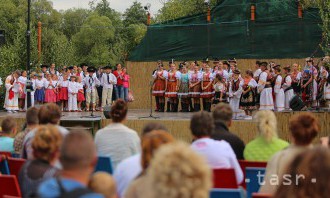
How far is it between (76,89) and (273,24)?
7765mm

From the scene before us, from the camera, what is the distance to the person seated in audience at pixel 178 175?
3.15 m

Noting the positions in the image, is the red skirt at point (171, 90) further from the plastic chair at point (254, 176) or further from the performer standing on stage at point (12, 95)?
the plastic chair at point (254, 176)

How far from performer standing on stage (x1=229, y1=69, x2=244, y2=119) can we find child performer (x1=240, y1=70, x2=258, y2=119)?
186 mm

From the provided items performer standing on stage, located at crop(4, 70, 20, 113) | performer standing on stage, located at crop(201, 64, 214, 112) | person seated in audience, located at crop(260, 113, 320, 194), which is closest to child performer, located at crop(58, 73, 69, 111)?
performer standing on stage, located at crop(4, 70, 20, 113)

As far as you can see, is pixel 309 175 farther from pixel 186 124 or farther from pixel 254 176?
pixel 186 124

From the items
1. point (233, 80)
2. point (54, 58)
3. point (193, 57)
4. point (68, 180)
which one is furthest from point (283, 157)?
point (54, 58)

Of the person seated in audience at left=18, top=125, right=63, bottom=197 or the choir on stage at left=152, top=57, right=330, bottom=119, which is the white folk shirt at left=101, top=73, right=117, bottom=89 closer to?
the choir on stage at left=152, top=57, right=330, bottom=119

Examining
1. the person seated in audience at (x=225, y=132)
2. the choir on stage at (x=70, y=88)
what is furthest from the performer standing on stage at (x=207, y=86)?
the person seated in audience at (x=225, y=132)

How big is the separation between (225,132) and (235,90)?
40.3 feet

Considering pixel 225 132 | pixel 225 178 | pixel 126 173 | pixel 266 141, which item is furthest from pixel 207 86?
pixel 126 173

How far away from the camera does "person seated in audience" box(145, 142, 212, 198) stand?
3.15m

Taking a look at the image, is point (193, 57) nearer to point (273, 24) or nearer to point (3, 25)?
point (273, 24)

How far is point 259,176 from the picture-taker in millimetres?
6488

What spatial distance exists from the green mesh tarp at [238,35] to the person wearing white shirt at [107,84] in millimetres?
3147
